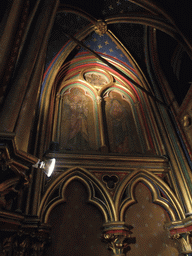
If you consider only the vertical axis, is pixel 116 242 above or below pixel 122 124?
below

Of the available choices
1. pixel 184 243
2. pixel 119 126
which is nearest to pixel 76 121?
pixel 119 126

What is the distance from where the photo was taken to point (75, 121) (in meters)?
6.27

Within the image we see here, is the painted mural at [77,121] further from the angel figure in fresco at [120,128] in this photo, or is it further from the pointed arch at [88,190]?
the pointed arch at [88,190]

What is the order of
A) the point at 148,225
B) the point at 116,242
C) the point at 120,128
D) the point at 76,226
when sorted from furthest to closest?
the point at 120,128
the point at 148,225
the point at 76,226
the point at 116,242

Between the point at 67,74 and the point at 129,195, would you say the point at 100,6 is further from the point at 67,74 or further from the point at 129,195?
the point at 129,195

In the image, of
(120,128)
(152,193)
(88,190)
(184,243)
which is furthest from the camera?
(120,128)

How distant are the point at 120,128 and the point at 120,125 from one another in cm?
12

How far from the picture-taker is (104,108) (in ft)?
22.5

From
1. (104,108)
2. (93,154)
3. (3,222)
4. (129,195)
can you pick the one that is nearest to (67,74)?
(104,108)

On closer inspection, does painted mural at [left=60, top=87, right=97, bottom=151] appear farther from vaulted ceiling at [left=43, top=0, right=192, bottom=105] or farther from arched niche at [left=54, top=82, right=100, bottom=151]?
vaulted ceiling at [left=43, top=0, right=192, bottom=105]

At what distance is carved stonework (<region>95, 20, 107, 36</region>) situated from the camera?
707cm

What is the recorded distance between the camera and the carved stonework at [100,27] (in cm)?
707

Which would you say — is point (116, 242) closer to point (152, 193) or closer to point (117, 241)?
point (117, 241)

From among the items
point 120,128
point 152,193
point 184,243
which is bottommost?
point 184,243
